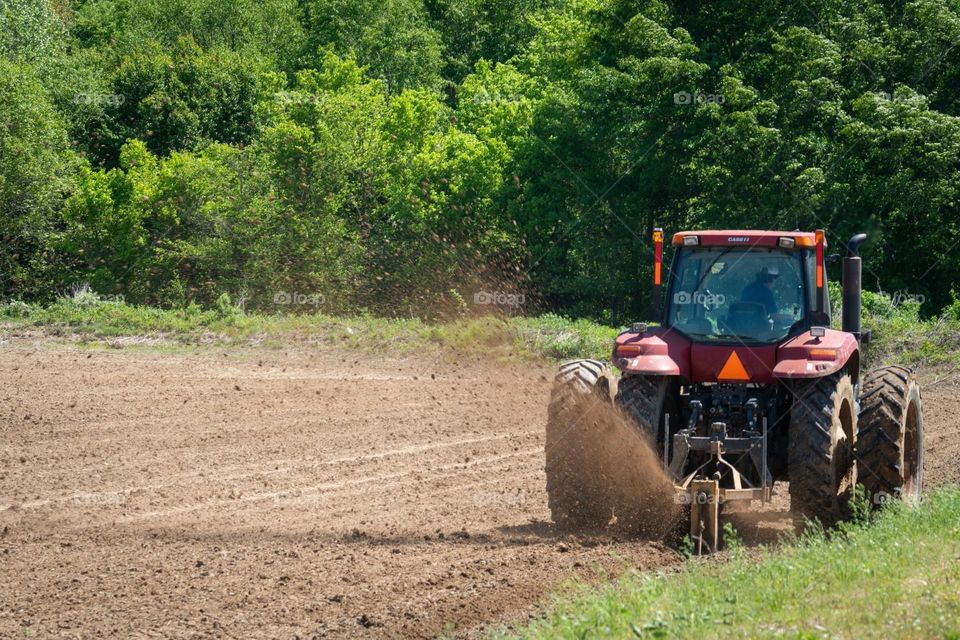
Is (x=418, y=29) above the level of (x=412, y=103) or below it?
→ above

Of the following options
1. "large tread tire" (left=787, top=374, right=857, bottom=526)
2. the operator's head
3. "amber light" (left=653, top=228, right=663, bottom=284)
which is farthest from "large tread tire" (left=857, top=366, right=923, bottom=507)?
"amber light" (left=653, top=228, right=663, bottom=284)

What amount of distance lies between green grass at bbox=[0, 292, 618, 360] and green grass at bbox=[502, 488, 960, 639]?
46.0 ft

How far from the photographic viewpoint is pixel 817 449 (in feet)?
28.3

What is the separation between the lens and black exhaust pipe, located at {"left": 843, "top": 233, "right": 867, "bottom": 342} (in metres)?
9.44

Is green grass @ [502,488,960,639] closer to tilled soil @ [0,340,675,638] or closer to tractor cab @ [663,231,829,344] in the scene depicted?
tilled soil @ [0,340,675,638]

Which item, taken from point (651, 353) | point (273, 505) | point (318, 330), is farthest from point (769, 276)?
point (318, 330)

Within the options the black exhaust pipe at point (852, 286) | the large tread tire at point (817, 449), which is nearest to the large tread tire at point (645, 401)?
the large tread tire at point (817, 449)

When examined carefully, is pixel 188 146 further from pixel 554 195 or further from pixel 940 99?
pixel 940 99

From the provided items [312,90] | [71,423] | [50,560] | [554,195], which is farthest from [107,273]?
[50,560]

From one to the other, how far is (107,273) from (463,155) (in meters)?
12.3

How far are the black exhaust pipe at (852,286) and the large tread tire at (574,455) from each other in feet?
7.03

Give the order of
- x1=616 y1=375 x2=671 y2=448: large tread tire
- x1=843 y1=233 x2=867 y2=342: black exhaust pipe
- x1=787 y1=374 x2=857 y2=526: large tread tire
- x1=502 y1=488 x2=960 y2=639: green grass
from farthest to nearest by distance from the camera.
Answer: x1=843 y1=233 x2=867 y2=342: black exhaust pipe
x1=616 y1=375 x2=671 y2=448: large tread tire
x1=787 y1=374 x2=857 y2=526: large tread tire
x1=502 y1=488 x2=960 y2=639: green grass

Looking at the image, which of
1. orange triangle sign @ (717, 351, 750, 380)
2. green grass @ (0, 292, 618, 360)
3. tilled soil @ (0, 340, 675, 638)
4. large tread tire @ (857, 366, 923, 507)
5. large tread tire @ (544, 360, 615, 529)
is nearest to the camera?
tilled soil @ (0, 340, 675, 638)

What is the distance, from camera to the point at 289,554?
29.7 ft
